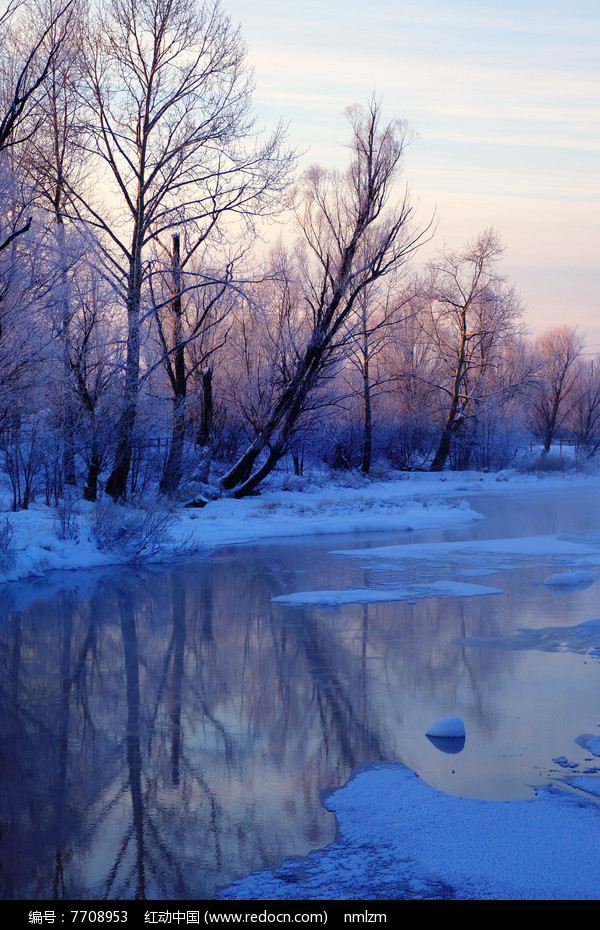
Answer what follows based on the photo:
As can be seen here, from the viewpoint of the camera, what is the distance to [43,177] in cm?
1847

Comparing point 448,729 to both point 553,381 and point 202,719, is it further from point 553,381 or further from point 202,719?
point 553,381

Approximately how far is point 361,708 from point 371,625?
2670 mm

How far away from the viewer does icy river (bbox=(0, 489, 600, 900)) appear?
390cm

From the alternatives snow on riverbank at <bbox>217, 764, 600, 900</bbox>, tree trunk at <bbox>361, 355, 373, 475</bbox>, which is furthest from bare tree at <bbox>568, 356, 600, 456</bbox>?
snow on riverbank at <bbox>217, 764, 600, 900</bbox>

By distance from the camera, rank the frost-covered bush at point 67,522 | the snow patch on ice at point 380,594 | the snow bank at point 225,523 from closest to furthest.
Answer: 1. the snow patch on ice at point 380,594
2. the snow bank at point 225,523
3. the frost-covered bush at point 67,522

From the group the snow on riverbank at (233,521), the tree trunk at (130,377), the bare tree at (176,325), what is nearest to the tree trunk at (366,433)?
the snow on riverbank at (233,521)

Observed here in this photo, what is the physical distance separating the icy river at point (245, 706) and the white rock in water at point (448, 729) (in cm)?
11

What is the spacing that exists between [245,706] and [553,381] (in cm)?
5136

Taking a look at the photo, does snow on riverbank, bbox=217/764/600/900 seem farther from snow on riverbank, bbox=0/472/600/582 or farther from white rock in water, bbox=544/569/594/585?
snow on riverbank, bbox=0/472/600/582

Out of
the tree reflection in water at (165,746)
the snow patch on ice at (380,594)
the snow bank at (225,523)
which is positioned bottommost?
the tree reflection in water at (165,746)

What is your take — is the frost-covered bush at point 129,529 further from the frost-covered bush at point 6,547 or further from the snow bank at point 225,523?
the frost-covered bush at point 6,547

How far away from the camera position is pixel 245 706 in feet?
19.5

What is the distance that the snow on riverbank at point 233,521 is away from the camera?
40.9ft
